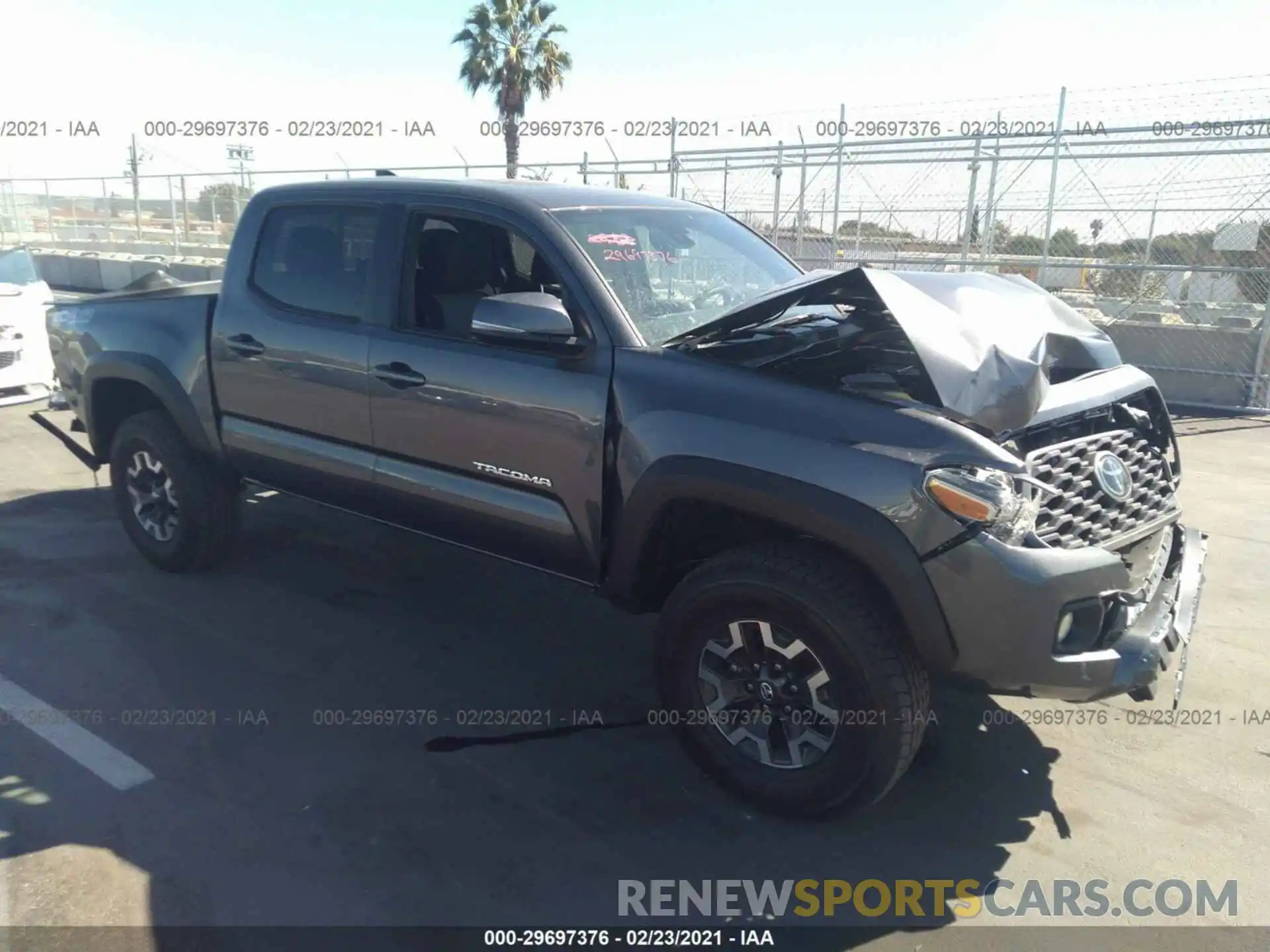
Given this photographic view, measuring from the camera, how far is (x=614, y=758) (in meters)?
3.53

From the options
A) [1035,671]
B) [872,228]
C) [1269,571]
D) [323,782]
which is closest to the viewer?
[1035,671]

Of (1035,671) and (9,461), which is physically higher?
(1035,671)

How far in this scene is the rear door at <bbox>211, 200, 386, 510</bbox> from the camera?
418 centimetres

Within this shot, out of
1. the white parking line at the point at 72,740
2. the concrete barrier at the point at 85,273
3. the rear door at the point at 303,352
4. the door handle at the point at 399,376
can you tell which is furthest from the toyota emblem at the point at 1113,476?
the concrete barrier at the point at 85,273

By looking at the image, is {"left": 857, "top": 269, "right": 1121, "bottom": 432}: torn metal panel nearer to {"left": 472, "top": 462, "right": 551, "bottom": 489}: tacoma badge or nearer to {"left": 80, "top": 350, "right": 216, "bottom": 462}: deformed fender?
{"left": 472, "top": 462, "right": 551, "bottom": 489}: tacoma badge

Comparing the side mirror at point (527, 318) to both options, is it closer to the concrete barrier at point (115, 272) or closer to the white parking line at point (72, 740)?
the white parking line at point (72, 740)

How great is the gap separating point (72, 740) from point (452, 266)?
2305 mm

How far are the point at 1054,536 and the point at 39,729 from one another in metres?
3.61

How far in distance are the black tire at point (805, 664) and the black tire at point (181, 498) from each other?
283cm

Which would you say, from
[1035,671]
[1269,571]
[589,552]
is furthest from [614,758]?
[1269,571]

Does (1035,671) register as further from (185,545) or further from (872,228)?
(872,228)

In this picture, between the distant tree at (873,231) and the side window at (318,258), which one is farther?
the distant tree at (873,231)

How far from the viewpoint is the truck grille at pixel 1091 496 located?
9.71ft

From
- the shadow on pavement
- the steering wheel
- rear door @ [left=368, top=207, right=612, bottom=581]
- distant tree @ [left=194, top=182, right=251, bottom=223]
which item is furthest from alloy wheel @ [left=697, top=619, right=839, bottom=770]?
distant tree @ [left=194, top=182, right=251, bottom=223]
